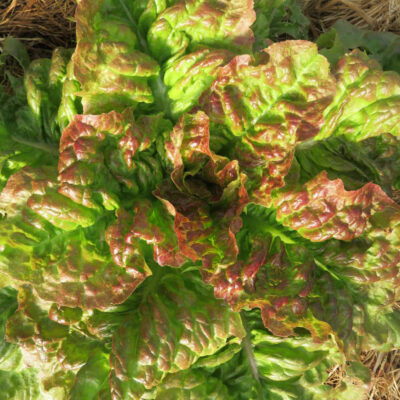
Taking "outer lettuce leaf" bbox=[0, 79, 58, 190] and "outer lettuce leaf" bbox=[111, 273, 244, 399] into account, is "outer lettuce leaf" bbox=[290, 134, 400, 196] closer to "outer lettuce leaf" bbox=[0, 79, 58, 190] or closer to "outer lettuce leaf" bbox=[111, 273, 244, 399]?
"outer lettuce leaf" bbox=[111, 273, 244, 399]

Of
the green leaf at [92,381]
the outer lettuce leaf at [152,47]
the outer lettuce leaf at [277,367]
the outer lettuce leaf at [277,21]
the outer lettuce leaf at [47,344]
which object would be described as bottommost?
the outer lettuce leaf at [277,367]

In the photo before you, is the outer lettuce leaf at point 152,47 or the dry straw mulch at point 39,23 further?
the dry straw mulch at point 39,23

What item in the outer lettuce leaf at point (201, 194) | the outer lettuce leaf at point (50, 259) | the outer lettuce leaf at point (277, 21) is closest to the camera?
the outer lettuce leaf at point (50, 259)

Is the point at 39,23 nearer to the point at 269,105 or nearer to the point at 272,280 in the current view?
the point at 269,105

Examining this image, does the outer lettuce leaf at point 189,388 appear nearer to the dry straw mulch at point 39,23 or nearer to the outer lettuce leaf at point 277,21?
the outer lettuce leaf at point 277,21

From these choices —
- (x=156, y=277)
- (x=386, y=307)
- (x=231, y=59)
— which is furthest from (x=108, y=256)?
(x=386, y=307)

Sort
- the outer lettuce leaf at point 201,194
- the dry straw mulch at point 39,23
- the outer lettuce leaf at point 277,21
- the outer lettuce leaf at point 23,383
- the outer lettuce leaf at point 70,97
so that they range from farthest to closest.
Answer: the dry straw mulch at point 39,23 < the outer lettuce leaf at point 277,21 < the outer lettuce leaf at point 23,383 < the outer lettuce leaf at point 70,97 < the outer lettuce leaf at point 201,194

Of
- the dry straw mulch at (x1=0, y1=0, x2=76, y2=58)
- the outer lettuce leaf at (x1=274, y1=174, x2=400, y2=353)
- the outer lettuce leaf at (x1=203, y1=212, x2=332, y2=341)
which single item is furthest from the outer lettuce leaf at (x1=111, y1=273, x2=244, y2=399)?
the dry straw mulch at (x1=0, y1=0, x2=76, y2=58)

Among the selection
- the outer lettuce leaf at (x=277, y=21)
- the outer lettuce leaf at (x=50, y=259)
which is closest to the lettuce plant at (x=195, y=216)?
the outer lettuce leaf at (x=50, y=259)
